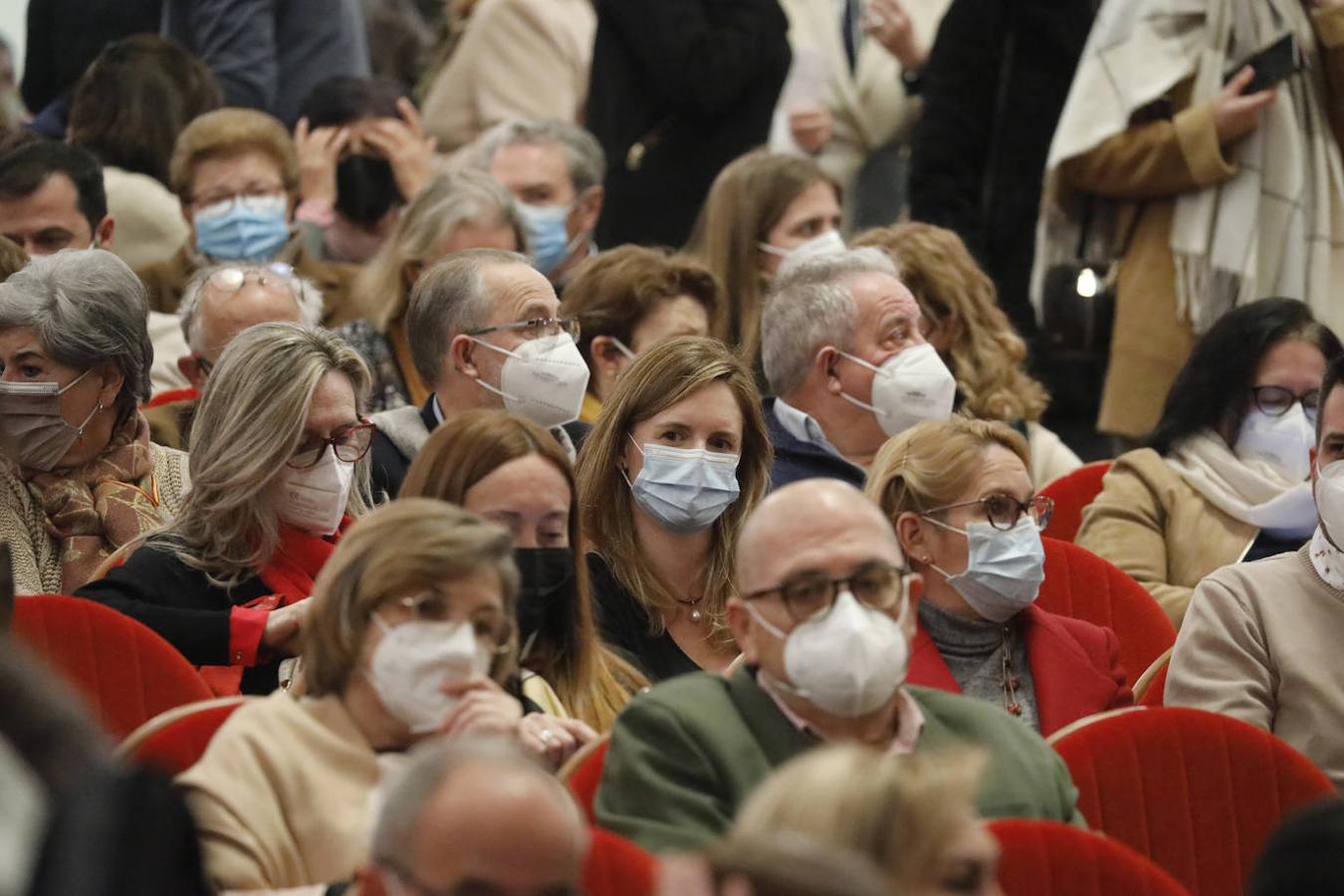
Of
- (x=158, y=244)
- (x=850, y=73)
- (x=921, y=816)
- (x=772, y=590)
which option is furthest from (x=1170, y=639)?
(x=850, y=73)

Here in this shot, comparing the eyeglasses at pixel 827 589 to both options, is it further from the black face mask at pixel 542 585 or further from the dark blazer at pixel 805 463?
the dark blazer at pixel 805 463

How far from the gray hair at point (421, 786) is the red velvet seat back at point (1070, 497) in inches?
126

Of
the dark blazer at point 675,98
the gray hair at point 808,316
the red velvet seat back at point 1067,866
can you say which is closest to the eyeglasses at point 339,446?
the gray hair at point 808,316

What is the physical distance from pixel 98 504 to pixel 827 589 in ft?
6.24

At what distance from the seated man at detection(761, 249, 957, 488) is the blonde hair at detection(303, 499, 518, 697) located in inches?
87.2

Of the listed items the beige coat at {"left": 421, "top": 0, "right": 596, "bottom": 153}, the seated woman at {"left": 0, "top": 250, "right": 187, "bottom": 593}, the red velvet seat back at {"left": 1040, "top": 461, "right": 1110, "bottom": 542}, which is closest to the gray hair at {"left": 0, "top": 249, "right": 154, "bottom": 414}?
the seated woman at {"left": 0, "top": 250, "right": 187, "bottom": 593}

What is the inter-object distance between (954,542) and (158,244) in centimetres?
327

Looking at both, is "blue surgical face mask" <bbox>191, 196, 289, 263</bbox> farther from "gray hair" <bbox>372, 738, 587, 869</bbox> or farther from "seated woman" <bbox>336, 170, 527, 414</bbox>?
"gray hair" <bbox>372, 738, 587, 869</bbox>

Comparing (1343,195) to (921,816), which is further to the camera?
(1343,195)

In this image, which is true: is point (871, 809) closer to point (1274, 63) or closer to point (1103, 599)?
point (1103, 599)

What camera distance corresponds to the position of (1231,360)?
5539mm

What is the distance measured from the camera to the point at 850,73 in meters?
8.52

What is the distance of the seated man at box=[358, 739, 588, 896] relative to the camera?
262 cm

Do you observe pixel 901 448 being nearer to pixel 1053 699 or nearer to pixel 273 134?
pixel 1053 699
